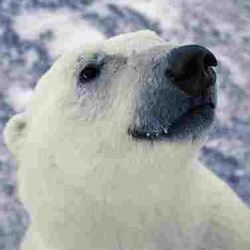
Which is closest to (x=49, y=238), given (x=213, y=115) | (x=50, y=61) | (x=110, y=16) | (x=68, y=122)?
(x=68, y=122)

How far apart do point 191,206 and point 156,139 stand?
27cm

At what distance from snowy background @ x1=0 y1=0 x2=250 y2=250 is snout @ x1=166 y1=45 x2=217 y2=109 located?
1.16 metres

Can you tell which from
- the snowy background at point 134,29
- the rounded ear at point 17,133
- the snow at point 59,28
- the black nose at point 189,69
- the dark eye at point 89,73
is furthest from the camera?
the snow at point 59,28

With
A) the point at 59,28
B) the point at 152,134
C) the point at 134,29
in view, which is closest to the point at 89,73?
the point at 152,134

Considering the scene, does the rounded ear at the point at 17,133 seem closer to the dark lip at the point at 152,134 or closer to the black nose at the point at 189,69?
the dark lip at the point at 152,134

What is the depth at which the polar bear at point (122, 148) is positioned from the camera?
2141mm

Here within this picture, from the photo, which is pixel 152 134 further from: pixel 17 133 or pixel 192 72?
pixel 17 133

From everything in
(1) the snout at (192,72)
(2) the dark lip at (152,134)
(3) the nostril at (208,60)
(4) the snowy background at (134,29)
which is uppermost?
(4) the snowy background at (134,29)

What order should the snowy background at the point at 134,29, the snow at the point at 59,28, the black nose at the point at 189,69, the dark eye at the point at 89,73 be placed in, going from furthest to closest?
the snow at the point at 59,28
the snowy background at the point at 134,29
the dark eye at the point at 89,73
the black nose at the point at 189,69

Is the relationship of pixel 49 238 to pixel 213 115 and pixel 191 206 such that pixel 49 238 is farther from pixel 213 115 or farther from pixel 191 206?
pixel 213 115

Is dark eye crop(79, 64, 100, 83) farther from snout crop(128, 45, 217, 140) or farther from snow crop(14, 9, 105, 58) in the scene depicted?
snow crop(14, 9, 105, 58)

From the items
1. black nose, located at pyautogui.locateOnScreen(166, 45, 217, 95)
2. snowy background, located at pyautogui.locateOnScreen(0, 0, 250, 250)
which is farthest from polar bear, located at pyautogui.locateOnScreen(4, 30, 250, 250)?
snowy background, located at pyautogui.locateOnScreen(0, 0, 250, 250)

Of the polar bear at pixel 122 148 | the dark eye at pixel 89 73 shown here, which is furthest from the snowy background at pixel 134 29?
the dark eye at pixel 89 73

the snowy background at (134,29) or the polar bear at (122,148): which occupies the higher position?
the snowy background at (134,29)
